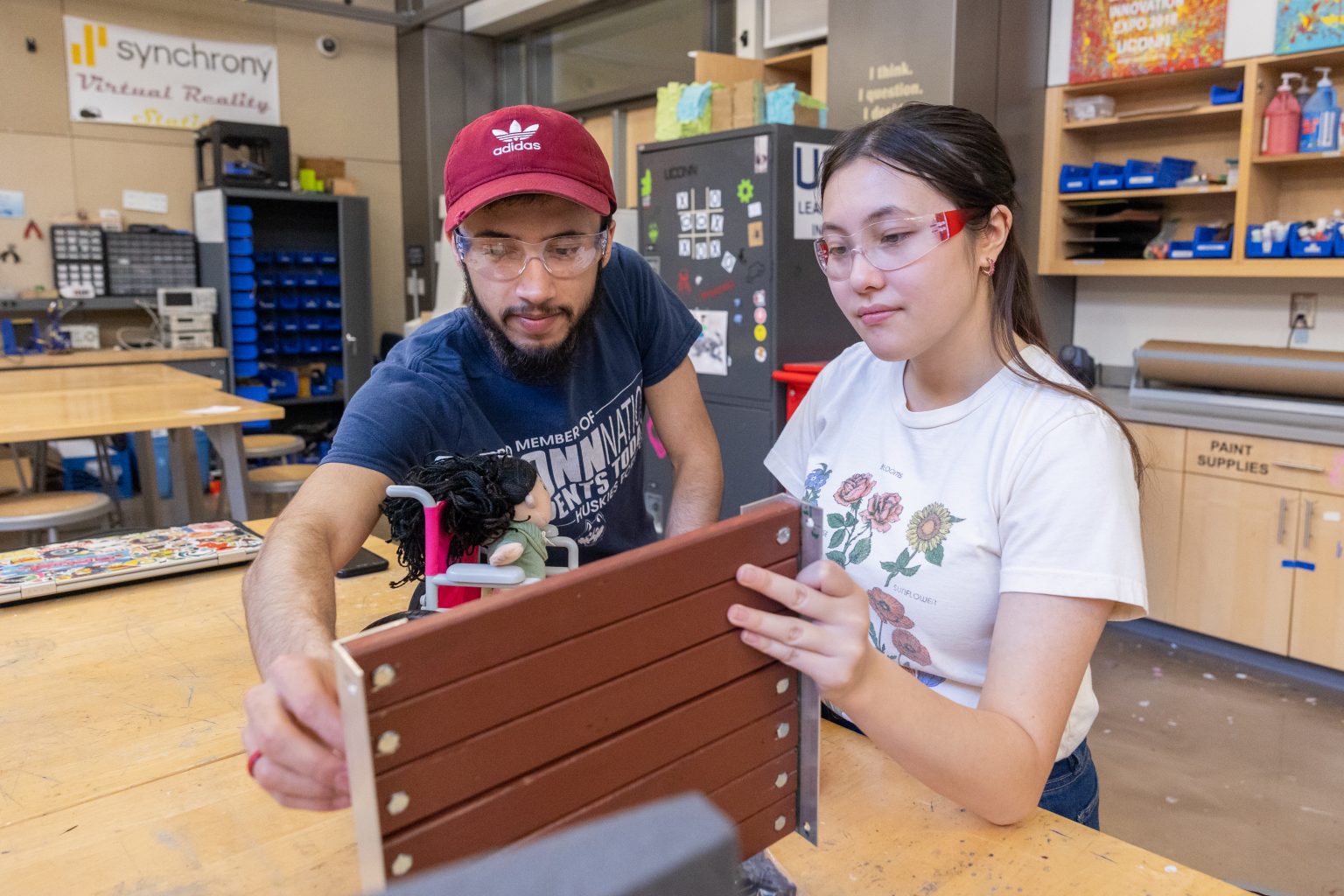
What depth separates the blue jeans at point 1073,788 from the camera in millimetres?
1177

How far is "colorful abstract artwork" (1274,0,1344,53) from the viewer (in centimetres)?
315

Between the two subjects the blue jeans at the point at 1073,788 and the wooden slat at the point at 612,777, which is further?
the blue jeans at the point at 1073,788

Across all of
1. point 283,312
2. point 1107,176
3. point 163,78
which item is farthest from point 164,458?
point 1107,176

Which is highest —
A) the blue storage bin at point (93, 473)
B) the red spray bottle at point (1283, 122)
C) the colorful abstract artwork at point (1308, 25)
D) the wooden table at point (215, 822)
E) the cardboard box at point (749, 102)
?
the colorful abstract artwork at point (1308, 25)

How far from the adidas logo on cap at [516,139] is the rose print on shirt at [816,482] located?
61cm

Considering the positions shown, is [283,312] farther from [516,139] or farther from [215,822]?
[215,822]

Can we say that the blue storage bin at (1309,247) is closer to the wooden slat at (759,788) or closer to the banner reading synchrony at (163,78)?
the wooden slat at (759,788)

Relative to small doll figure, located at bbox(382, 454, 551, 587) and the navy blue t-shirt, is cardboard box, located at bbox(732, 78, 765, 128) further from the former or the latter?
small doll figure, located at bbox(382, 454, 551, 587)

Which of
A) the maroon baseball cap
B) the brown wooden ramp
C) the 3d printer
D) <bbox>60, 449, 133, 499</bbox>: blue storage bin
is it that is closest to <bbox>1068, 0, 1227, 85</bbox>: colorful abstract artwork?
the maroon baseball cap

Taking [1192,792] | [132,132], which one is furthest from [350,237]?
[1192,792]

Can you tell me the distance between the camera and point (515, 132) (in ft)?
4.43

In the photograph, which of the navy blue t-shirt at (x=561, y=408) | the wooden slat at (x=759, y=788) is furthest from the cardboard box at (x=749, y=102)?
the wooden slat at (x=759, y=788)

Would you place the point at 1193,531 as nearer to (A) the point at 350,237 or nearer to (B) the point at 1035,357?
(B) the point at 1035,357

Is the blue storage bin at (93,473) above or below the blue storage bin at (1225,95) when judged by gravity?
below
